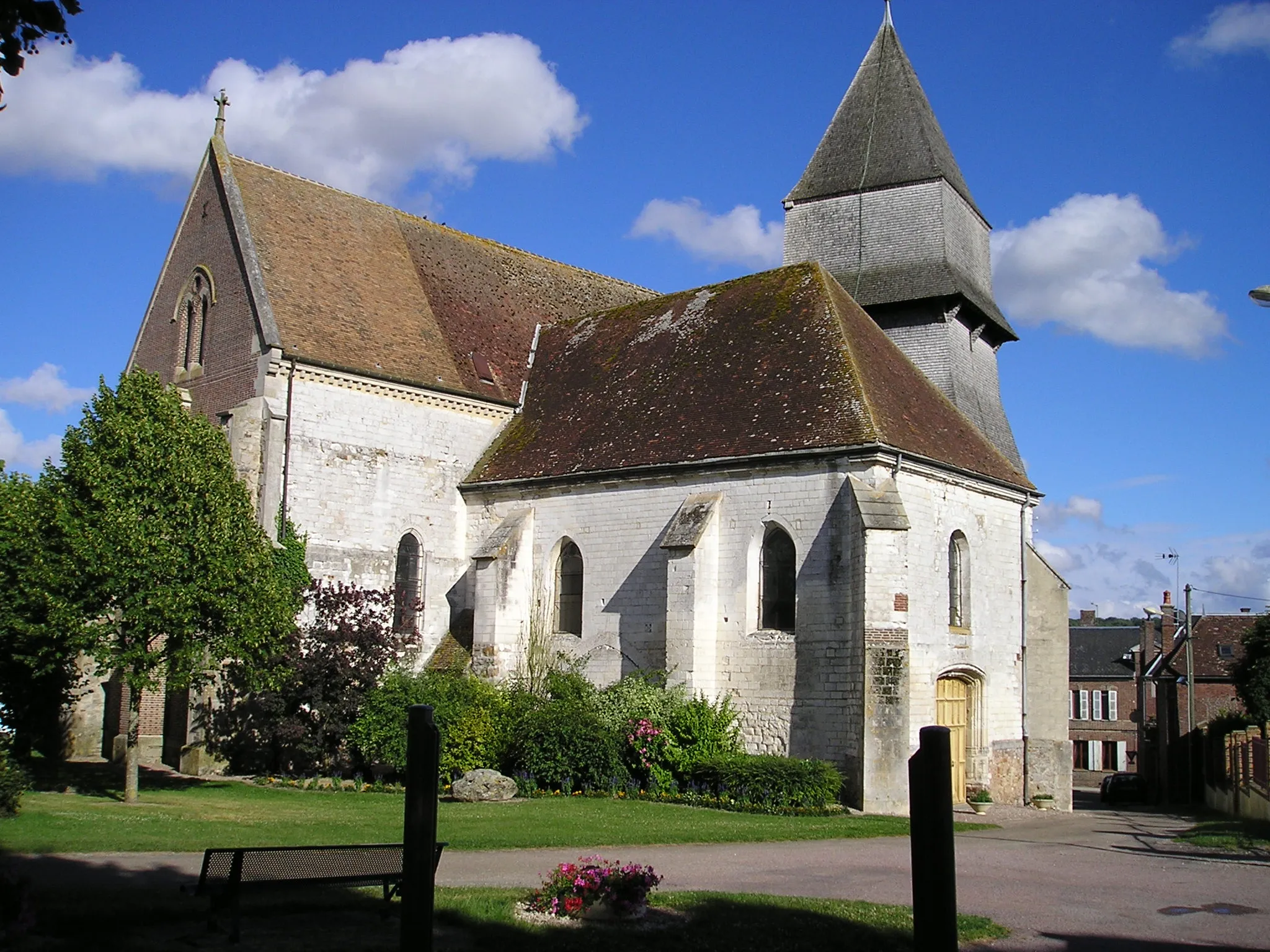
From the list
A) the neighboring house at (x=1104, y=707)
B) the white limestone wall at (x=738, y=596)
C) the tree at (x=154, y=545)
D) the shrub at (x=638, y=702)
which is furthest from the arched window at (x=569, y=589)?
the neighboring house at (x=1104, y=707)

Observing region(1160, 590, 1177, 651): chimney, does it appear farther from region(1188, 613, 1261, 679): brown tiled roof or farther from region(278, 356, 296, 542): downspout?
region(278, 356, 296, 542): downspout

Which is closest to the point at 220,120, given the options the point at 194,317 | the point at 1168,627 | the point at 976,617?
the point at 194,317

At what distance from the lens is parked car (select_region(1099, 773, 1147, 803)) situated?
41.5 m

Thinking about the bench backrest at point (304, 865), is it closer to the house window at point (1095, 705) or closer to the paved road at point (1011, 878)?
the paved road at point (1011, 878)

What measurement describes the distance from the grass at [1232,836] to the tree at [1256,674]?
1059 centimetres

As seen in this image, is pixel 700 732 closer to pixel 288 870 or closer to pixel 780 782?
pixel 780 782

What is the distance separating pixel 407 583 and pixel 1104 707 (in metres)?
44.5

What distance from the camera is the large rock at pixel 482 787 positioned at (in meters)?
21.2

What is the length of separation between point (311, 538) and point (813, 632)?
1122cm

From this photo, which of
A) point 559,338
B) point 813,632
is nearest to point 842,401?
point 813,632

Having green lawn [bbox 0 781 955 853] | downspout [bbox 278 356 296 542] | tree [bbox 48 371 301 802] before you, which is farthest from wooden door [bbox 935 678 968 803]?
downspout [bbox 278 356 296 542]

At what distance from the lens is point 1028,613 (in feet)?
88.1

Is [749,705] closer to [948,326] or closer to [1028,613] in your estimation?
[1028,613]

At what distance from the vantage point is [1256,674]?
32.9 m
